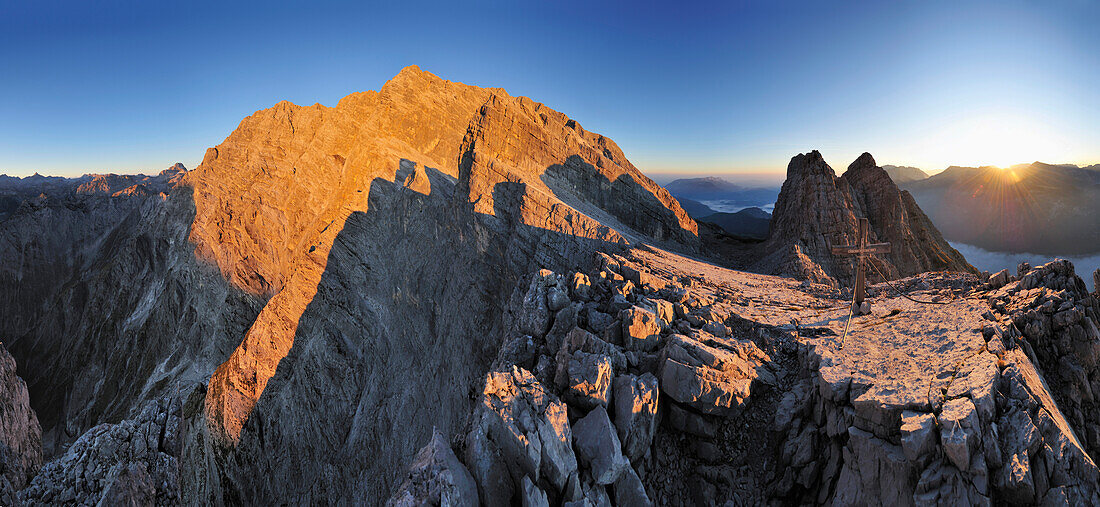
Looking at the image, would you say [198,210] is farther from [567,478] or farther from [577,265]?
[567,478]

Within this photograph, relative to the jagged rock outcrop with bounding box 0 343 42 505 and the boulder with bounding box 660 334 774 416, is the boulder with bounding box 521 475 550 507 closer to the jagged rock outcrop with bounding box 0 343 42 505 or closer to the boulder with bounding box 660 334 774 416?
the boulder with bounding box 660 334 774 416

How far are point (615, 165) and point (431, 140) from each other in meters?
21.4

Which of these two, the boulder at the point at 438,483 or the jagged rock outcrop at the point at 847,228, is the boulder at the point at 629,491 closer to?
the boulder at the point at 438,483

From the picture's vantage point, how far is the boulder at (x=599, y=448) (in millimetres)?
9086

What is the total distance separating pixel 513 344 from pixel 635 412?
552 cm

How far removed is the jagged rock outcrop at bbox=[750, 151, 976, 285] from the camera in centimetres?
3052

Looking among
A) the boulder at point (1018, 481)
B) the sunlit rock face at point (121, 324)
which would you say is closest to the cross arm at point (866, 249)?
the boulder at point (1018, 481)

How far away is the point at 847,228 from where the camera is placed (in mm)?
31766

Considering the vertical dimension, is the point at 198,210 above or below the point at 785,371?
above

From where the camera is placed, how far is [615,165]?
1735 inches

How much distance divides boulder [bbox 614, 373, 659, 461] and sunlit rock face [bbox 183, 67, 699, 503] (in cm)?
1588

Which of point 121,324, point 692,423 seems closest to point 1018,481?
point 692,423

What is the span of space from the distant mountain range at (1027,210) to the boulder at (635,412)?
116022mm

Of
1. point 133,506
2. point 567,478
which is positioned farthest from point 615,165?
point 133,506
